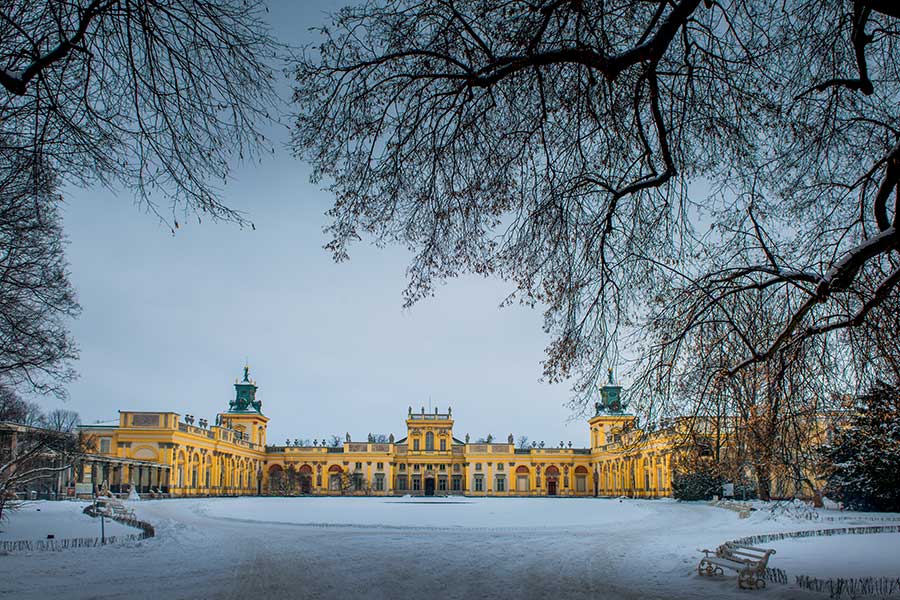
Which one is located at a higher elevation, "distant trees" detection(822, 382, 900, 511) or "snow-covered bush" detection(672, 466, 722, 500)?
"distant trees" detection(822, 382, 900, 511)

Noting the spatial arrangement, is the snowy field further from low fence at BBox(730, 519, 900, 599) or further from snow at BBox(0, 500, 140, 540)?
snow at BBox(0, 500, 140, 540)

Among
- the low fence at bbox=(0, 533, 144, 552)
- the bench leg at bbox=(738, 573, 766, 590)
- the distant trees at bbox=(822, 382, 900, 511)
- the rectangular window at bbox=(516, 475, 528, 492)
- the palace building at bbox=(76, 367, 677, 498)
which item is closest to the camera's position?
the bench leg at bbox=(738, 573, 766, 590)

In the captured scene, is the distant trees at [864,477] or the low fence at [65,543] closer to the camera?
the low fence at [65,543]

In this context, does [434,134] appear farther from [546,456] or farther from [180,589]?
[546,456]

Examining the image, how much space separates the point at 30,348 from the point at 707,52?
12.7 m

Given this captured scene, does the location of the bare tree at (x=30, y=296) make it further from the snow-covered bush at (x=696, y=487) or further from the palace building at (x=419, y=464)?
the palace building at (x=419, y=464)

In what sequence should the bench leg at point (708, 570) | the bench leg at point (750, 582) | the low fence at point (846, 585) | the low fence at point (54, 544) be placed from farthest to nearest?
1. the low fence at point (54, 544)
2. the bench leg at point (708, 570)
3. the bench leg at point (750, 582)
4. the low fence at point (846, 585)

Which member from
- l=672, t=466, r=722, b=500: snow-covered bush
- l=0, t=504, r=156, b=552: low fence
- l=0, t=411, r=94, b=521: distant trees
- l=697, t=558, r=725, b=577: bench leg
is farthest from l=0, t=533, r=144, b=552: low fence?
l=672, t=466, r=722, b=500: snow-covered bush

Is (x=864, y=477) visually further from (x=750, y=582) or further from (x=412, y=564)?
(x=412, y=564)

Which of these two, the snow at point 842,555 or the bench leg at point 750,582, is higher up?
the bench leg at point 750,582

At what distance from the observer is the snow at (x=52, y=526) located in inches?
630

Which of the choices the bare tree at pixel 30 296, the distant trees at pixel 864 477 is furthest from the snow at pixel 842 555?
the bare tree at pixel 30 296

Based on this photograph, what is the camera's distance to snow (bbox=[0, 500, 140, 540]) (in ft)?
52.5

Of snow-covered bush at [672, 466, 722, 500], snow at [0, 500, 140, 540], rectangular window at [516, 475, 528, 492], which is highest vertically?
snow at [0, 500, 140, 540]
